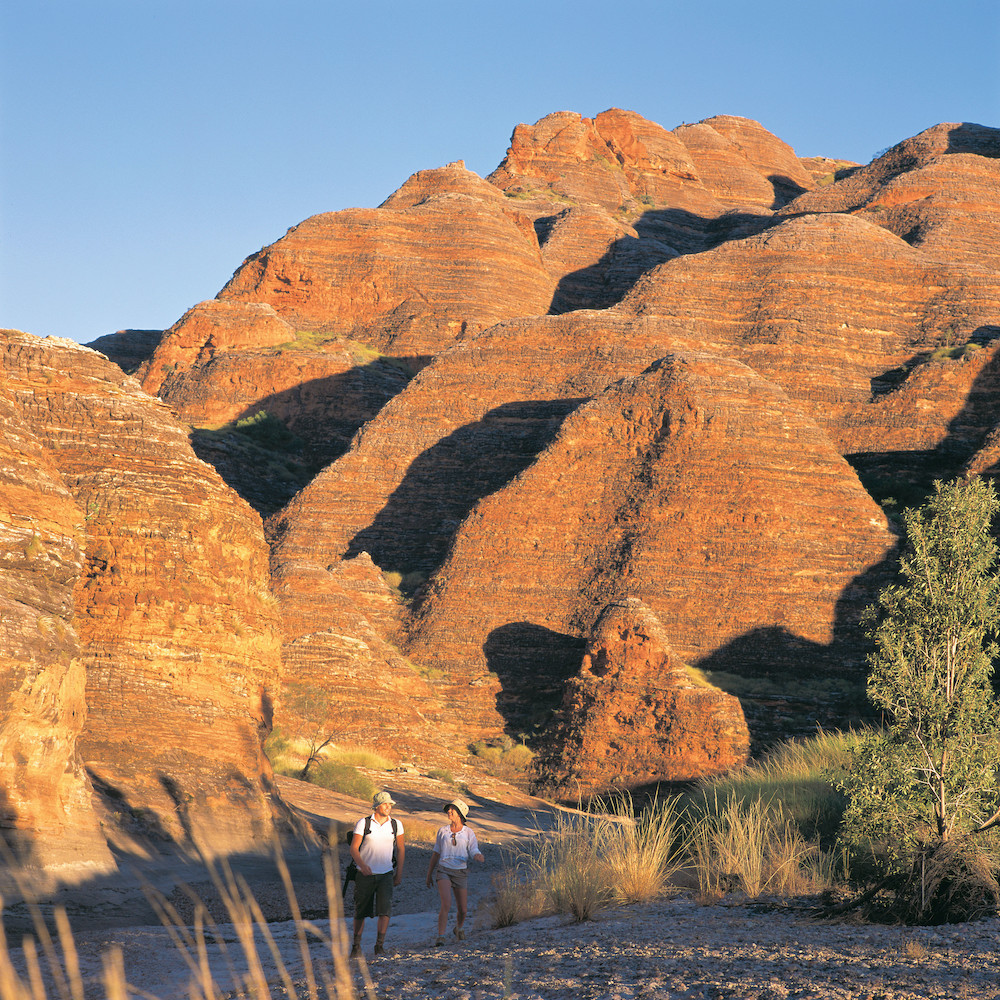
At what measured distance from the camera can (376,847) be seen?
10.6 meters

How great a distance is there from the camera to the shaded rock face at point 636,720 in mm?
28812

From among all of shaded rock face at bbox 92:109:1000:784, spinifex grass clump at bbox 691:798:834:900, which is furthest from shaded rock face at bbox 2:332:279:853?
shaded rock face at bbox 92:109:1000:784

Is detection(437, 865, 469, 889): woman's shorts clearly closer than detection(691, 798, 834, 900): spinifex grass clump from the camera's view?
Yes

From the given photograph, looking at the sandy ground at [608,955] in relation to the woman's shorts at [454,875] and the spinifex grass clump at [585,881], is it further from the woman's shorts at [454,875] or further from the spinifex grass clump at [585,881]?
→ the woman's shorts at [454,875]

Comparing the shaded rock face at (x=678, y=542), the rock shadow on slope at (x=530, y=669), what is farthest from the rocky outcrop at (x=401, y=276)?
the rock shadow on slope at (x=530, y=669)

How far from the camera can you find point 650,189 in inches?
4058

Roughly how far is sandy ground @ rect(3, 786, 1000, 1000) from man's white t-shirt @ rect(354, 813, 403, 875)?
2.74ft

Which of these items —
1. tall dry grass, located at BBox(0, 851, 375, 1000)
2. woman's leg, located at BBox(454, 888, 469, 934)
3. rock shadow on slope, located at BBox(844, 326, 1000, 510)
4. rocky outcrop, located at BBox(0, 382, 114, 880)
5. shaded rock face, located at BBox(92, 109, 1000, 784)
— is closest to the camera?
tall dry grass, located at BBox(0, 851, 375, 1000)

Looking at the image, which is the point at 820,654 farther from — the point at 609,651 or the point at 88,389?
the point at 88,389

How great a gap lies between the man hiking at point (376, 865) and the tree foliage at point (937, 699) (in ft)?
14.8

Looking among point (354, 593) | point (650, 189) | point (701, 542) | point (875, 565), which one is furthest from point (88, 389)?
point (650, 189)

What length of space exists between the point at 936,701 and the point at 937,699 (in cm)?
3

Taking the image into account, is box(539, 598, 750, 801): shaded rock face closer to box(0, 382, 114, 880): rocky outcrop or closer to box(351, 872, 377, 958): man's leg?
box(0, 382, 114, 880): rocky outcrop

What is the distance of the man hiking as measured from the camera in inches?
415
